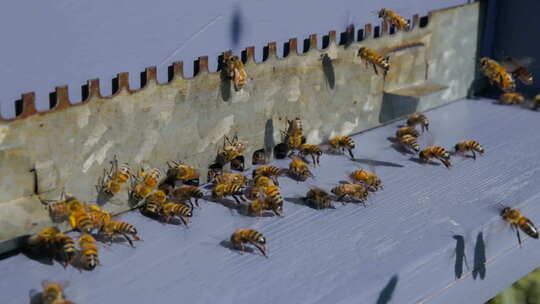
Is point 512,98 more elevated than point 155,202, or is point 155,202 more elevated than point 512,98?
point 155,202

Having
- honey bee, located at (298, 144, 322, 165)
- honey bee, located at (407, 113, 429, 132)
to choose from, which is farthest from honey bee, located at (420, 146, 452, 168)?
honey bee, located at (298, 144, 322, 165)

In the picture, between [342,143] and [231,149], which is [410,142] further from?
[231,149]

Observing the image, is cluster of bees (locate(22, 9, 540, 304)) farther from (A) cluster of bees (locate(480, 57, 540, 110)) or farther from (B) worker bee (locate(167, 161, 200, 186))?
(A) cluster of bees (locate(480, 57, 540, 110))

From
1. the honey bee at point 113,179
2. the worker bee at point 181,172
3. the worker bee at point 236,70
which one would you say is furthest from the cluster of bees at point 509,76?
the honey bee at point 113,179

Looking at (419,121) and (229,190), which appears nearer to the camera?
(229,190)

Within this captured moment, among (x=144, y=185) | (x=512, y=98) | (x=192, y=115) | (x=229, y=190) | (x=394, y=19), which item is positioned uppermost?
(x=394, y=19)

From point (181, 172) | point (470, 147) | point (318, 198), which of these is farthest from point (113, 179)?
point (470, 147)

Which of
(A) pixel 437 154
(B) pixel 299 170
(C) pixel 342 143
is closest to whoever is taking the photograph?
(B) pixel 299 170

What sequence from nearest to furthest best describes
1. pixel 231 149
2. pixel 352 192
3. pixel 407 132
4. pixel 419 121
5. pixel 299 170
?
pixel 352 192, pixel 231 149, pixel 299 170, pixel 407 132, pixel 419 121
